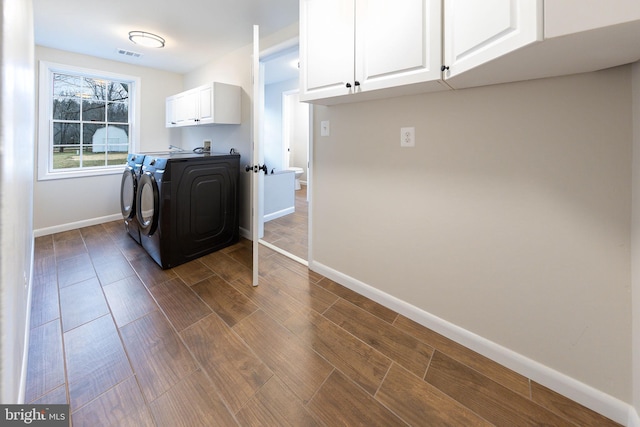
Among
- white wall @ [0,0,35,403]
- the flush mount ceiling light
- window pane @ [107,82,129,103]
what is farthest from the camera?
window pane @ [107,82,129,103]

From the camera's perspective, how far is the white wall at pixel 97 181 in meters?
3.32

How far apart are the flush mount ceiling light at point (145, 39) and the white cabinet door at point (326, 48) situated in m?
2.04

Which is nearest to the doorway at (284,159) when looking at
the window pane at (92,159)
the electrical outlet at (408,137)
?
the electrical outlet at (408,137)

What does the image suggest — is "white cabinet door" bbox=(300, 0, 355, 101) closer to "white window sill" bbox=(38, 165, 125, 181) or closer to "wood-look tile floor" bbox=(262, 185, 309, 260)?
"wood-look tile floor" bbox=(262, 185, 309, 260)

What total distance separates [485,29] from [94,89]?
189 inches

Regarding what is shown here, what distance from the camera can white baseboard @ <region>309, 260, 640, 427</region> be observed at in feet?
3.71

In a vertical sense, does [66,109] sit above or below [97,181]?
above

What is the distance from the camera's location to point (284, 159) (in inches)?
226

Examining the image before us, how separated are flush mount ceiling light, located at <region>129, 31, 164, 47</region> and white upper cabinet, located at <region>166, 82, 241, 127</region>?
0.57 m

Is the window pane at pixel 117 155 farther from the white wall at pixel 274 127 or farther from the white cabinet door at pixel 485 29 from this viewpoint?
the white cabinet door at pixel 485 29

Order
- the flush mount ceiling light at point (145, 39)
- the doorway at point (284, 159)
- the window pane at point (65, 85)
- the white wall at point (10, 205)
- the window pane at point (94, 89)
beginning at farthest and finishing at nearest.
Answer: the window pane at point (94, 89) → the window pane at point (65, 85) → the doorway at point (284, 159) → the flush mount ceiling light at point (145, 39) → the white wall at point (10, 205)

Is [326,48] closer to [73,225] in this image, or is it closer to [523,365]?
[523,365]

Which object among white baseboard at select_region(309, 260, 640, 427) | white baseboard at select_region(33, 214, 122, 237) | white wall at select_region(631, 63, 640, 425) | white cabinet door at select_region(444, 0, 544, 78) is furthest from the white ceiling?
white baseboard at select_region(309, 260, 640, 427)

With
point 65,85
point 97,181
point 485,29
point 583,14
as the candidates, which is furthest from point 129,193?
point 583,14
